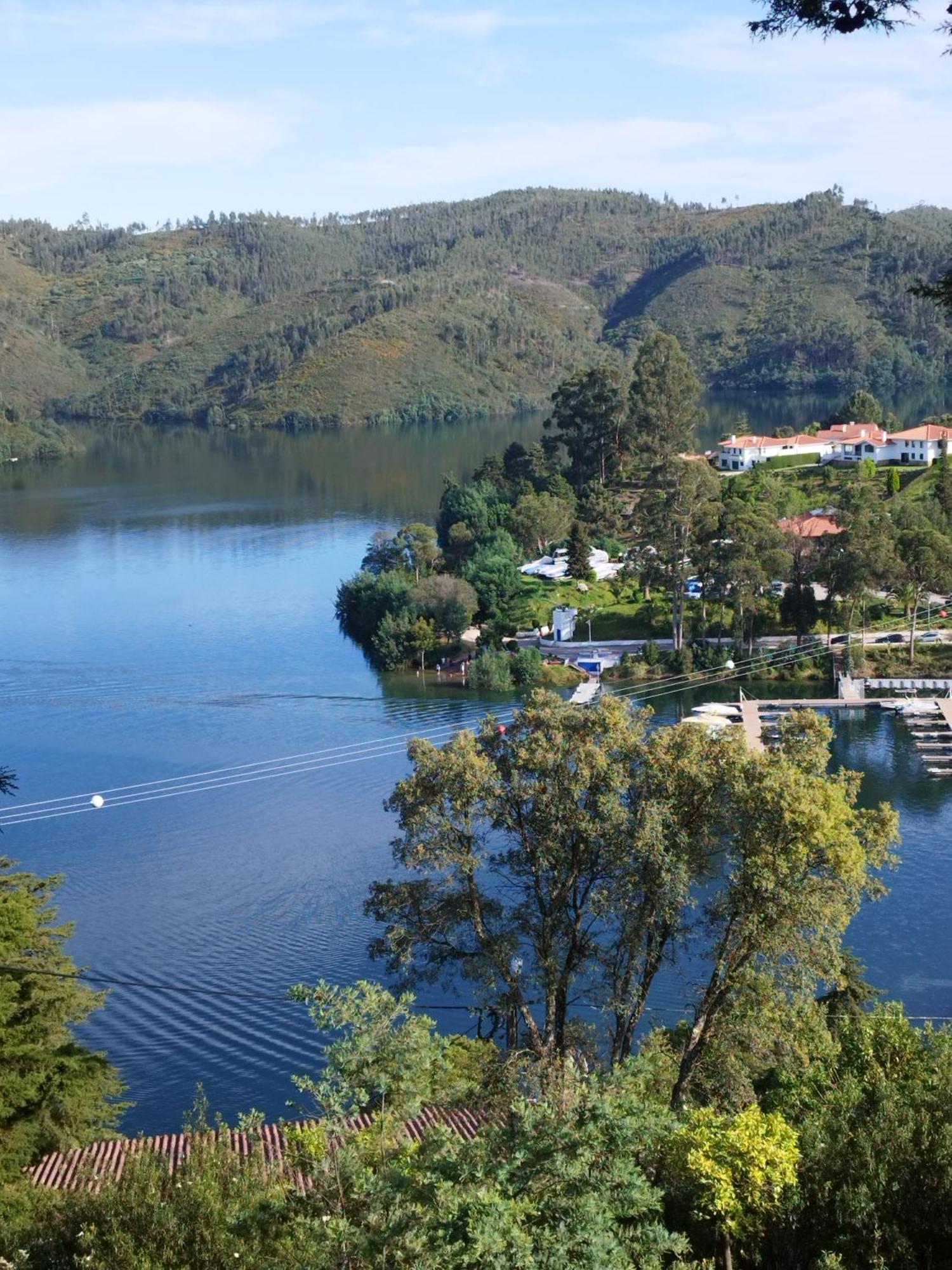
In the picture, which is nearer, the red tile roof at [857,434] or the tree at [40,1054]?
the tree at [40,1054]

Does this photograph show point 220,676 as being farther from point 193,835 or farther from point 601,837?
point 601,837

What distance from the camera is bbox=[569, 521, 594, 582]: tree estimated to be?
39031mm

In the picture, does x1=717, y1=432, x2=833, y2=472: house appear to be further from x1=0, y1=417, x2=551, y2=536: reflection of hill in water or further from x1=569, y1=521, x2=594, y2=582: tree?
x1=0, y1=417, x2=551, y2=536: reflection of hill in water

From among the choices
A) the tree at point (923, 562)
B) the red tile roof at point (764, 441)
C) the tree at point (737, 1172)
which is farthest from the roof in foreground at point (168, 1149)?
the red tile roof at point (764, 441)

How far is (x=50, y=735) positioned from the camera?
29.5 metres

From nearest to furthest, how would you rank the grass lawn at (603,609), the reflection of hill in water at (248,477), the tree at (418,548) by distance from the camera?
the grass lawn at (603,609) → the tree at (418,548) → the reflection of hill in water at (248,477)

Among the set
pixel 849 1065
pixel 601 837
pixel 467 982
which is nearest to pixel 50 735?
pixel 467 982

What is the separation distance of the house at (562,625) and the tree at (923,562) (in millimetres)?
8325

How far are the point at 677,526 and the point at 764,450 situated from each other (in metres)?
16.4

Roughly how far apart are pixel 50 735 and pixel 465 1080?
20.1 m

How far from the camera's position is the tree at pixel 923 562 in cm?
3228

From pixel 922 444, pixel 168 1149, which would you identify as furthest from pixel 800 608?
pixel 168 1149

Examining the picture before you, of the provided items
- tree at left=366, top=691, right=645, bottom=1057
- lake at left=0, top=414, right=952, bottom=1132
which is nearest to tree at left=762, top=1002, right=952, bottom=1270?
tree at left=366, top=691, right=645, bottom=1057

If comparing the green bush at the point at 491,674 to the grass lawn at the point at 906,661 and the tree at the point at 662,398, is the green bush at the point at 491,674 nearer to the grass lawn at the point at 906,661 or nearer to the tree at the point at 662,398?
the grass lawn at the point at 906,661
